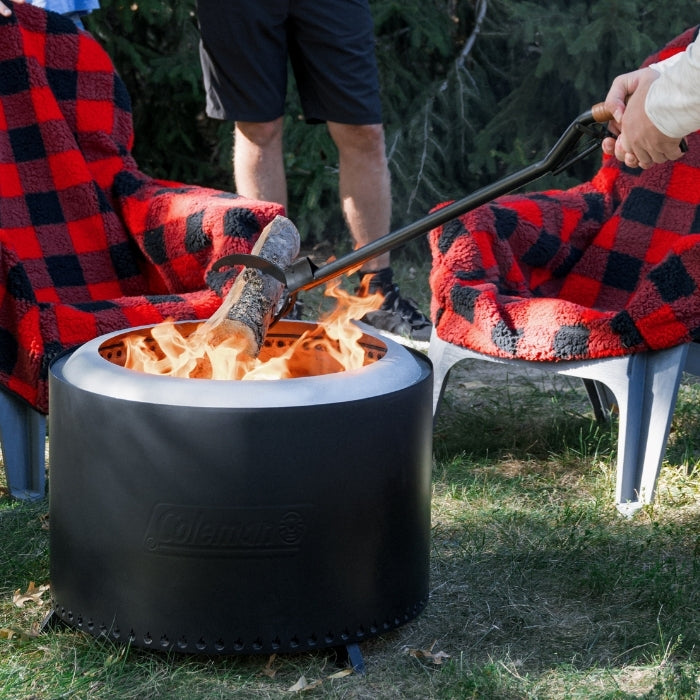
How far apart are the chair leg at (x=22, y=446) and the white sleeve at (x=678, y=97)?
1554mm

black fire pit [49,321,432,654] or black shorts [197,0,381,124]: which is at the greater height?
black shorts [197,0,381,124]

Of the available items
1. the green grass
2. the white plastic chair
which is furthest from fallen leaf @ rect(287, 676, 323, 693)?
the white plastic chair

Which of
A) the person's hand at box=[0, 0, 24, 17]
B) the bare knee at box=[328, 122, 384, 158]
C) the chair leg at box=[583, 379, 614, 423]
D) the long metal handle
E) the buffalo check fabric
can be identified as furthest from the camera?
the bare knee at box=[328, 122, 384, 158]

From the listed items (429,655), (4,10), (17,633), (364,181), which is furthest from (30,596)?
(364,181)

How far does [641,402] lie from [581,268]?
2.24ft

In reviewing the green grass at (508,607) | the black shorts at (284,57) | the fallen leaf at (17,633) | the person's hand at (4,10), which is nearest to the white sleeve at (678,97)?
the green grass at (508,607)

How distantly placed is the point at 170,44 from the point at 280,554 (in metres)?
4.53

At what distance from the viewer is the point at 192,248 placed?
9.25 feet

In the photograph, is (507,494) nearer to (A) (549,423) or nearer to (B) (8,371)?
(A) (549,423)

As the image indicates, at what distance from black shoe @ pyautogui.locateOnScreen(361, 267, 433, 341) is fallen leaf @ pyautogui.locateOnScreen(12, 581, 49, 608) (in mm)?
2057

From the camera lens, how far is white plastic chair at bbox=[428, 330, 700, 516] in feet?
8.15

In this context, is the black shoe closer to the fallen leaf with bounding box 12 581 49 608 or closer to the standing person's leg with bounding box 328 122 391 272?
the standing person's leg with bounding box 328 122 391 272

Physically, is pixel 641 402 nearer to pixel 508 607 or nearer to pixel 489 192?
pixel 508 607

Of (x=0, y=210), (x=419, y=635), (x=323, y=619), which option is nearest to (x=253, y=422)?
(x=323, y=619)
